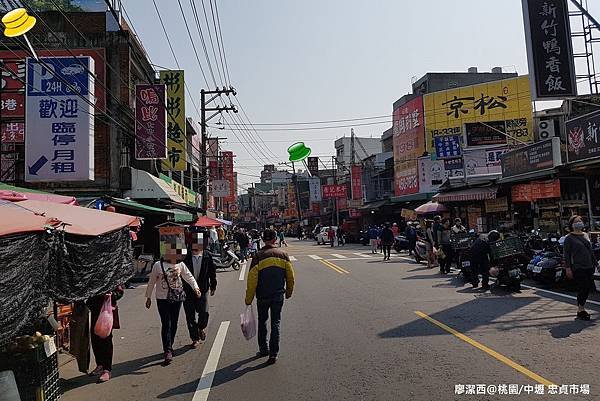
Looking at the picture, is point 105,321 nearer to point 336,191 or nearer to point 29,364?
point 29,364

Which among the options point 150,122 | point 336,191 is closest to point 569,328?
point 150,122

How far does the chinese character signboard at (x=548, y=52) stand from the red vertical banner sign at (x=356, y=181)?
116 feet

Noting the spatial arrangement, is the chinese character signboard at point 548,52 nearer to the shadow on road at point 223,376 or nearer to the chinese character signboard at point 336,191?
the shadow on road at point 223,376

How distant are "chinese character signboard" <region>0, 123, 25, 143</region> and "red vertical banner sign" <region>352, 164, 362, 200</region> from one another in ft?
119

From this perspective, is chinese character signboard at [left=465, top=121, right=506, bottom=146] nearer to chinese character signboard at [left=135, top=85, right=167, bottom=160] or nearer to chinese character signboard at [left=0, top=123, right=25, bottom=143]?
chinese character signboard at [left=135, top=85, right=167, bottom=160]

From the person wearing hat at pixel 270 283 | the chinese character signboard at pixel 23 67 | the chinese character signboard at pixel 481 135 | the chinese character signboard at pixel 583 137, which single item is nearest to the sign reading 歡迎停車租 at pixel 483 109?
the chinese character signboard at pixel 481 135

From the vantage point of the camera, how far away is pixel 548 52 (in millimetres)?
17688

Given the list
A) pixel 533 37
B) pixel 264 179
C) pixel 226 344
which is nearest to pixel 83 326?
pixel 226 344

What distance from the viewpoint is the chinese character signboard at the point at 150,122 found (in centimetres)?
2322

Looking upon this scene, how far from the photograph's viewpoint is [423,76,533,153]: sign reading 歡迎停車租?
37.8 m

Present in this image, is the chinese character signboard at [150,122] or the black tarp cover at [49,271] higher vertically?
the chinese character signboard at [150,122]

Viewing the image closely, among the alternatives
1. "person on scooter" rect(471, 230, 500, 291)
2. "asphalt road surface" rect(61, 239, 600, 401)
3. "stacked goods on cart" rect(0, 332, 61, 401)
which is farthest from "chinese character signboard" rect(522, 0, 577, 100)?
"stacked goods on cart" rect(0, 332, 61, 401)

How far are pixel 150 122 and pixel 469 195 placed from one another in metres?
14.9

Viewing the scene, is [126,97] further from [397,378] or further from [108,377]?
[397,378]
